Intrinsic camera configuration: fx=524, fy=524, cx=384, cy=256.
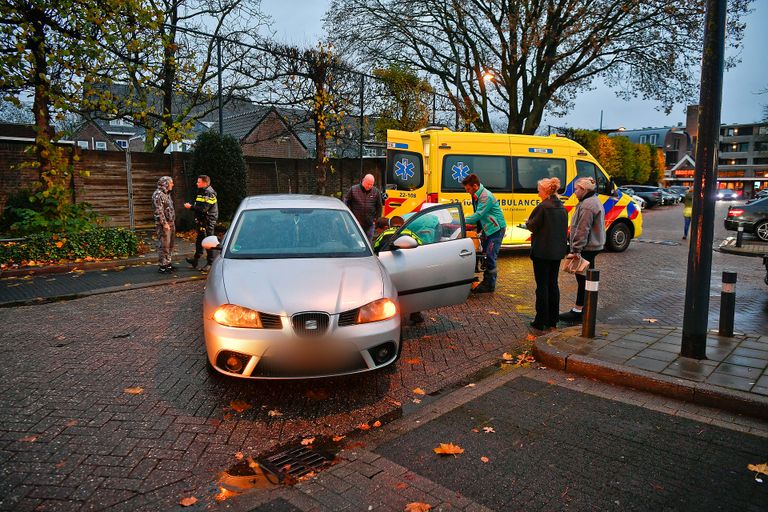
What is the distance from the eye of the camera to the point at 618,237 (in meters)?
13.7

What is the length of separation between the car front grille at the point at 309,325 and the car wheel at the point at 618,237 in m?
11.7

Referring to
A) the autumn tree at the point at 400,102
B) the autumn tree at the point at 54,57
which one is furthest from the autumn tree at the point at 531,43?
the autumn tree at the point at 54,57

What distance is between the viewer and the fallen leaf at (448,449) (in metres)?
3.40

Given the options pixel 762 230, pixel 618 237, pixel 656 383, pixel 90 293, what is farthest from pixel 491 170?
pixel 762 230

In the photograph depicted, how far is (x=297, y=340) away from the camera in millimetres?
3830

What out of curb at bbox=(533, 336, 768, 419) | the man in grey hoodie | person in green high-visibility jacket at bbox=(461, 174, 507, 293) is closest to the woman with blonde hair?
the man in grey hoodie

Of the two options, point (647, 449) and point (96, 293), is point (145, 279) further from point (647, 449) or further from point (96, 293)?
point (647, 449)

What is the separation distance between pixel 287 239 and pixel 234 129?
80.0 feet

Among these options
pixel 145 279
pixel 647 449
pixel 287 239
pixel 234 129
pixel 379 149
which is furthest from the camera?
pixel 234 129

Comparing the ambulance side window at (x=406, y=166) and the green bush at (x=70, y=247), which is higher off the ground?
the ambulance side window at (x=406, y=166)

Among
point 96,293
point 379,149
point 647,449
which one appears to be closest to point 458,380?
point 647,449

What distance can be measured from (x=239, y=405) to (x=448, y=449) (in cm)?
172

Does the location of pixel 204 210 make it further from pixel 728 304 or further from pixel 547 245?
pixel 728 304

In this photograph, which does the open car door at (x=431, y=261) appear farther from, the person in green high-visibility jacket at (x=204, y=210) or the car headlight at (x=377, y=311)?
the person in green high-visibility jacket at (x=204, y=210)
